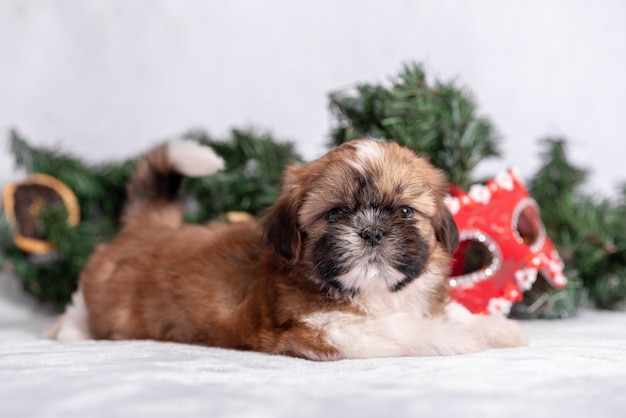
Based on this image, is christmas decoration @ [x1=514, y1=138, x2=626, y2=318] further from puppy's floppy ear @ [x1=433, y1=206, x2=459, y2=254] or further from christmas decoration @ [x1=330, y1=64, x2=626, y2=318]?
puppy's floppy ear @ [x1=433, y1=206, x2=459, y2=254]

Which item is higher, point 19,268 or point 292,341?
point 292,341

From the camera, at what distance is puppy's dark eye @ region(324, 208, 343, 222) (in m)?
2.35

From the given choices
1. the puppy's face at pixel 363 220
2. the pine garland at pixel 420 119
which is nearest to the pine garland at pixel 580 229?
the pine garland at pixel 420 119

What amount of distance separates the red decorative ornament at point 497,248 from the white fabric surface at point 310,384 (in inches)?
23.7

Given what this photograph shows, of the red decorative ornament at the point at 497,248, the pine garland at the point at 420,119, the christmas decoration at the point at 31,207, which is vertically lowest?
the christmas decoration at the point at 31,207

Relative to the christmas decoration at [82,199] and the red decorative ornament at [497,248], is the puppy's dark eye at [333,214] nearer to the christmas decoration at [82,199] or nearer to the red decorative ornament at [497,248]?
the red decorative ornament at [497,248]

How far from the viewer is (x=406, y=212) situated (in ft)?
7.86

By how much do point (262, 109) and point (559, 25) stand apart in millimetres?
2017

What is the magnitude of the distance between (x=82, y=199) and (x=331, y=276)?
7.88 feet

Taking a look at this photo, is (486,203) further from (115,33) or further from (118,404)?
(115,33)

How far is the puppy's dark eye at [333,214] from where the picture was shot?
235 cm

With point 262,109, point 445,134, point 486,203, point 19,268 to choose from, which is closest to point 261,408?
point 486,203

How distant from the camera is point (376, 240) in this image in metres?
2.24

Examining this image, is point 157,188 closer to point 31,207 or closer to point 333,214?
point 31,207
